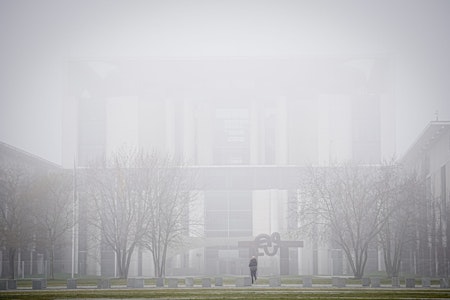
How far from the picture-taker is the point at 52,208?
74.1m

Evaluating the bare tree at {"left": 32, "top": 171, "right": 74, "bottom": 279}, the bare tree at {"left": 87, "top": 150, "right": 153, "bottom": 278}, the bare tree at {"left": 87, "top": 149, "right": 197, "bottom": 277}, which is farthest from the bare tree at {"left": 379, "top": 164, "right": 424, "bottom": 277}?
the bare tree at {"left": 32, "top": 171, "right": 74, "bottom": 279}

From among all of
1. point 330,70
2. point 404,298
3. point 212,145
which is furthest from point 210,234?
point 404,298

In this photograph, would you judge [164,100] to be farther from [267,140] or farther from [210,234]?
[210,234]

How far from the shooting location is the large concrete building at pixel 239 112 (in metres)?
105

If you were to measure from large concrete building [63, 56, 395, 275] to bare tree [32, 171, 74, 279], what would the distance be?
996 inches

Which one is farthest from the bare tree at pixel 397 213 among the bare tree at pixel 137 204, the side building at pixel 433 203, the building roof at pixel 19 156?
the building roof at pixel 19 156

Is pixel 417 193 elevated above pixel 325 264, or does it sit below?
above

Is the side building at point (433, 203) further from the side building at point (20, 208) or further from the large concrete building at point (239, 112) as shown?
the side building at point (20, 208)

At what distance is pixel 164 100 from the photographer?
110 m

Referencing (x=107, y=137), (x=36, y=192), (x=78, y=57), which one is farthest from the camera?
(x=78, y=57)

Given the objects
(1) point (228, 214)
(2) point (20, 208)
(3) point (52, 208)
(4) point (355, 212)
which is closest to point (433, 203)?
(4) point (355, 212)

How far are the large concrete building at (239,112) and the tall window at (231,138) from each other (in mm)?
132

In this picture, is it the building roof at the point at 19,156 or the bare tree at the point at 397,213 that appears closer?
the bare tree at the point at 397,213

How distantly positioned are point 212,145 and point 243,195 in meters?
16.3
